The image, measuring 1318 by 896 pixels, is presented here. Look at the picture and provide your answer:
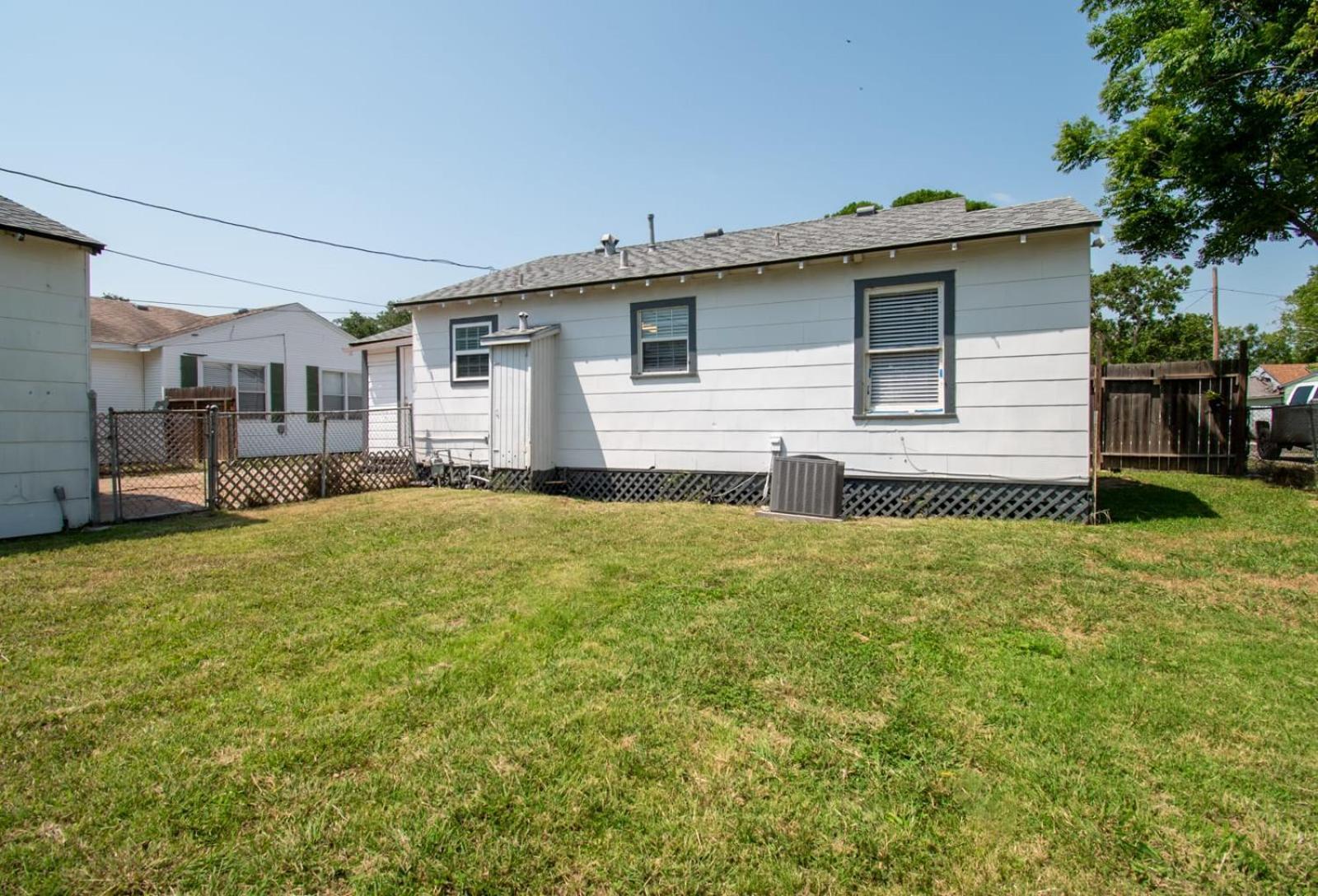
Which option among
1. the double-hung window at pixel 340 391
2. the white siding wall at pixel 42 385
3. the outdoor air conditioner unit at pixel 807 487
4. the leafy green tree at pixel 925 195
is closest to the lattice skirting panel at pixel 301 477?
the white siding wall at pixel 42 385

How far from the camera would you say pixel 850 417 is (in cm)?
809

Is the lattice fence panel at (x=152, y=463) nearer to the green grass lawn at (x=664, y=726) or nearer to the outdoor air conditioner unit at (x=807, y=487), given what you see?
the green grass lawn at (x=664, y=726)

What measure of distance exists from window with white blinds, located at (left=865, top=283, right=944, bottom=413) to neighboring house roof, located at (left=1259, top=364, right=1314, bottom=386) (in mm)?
48730

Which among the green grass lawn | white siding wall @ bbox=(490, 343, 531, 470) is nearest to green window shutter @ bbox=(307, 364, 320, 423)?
white siding wall @ bbox=(490, 343, 531, 470)

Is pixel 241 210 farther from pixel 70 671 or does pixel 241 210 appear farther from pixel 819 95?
pixel 70 671

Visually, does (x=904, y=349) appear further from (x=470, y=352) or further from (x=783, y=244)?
(x=470, y=352)

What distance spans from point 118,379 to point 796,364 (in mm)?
18053

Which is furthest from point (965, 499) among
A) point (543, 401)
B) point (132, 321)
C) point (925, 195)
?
point (132, 321)

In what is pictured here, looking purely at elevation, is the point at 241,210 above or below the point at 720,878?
above

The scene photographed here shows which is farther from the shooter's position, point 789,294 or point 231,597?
point 789,294

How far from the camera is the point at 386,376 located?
14.9 metres

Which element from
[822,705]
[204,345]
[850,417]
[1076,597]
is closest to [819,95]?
[850,417]

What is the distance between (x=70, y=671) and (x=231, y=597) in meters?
1.23

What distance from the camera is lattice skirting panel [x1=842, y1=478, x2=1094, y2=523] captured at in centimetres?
705
